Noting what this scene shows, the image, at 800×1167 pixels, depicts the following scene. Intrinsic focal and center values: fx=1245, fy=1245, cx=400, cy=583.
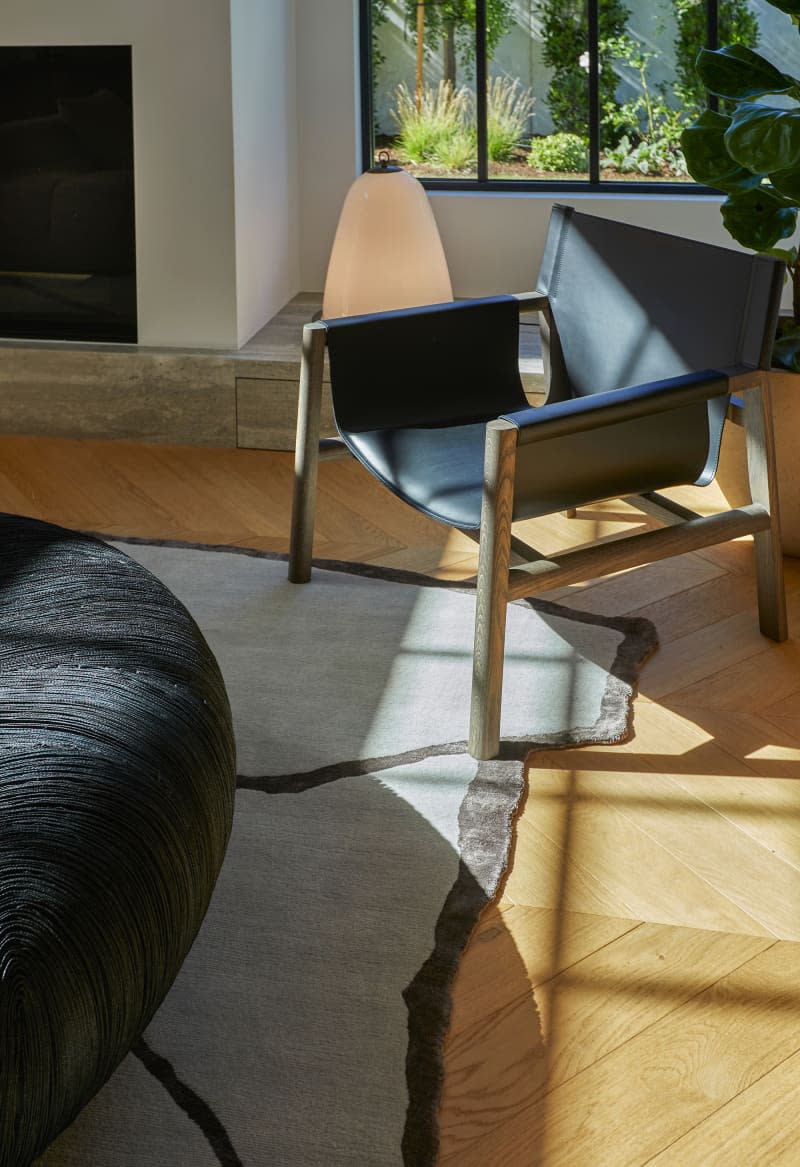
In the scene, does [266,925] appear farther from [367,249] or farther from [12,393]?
[12,393]

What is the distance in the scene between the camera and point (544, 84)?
17.1 ft

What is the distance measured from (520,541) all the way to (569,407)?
18.1 inches

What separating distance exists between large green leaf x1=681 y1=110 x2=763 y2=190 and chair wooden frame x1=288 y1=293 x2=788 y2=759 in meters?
0.44

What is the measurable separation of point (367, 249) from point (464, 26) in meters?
1.50

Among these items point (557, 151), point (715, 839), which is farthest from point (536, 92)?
point (715, 839)

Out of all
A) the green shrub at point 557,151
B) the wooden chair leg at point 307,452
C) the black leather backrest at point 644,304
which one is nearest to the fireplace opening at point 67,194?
the wooden chair leg at point 307,452

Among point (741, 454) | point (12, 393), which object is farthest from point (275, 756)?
point (12, 393)

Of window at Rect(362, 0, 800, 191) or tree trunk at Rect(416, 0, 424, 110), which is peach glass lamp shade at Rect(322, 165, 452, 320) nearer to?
window at Rect(362, 0, 800, 191)

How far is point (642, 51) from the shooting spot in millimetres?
5277

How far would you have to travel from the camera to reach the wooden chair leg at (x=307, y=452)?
2674mm

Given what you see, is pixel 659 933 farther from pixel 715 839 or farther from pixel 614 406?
pixel 614 406

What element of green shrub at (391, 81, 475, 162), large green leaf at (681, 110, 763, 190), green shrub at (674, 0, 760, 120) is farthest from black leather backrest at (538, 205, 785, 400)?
green shrub at (674, 0, 760, 120)

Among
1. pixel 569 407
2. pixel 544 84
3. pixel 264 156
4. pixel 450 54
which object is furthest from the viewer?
pixel 544 84

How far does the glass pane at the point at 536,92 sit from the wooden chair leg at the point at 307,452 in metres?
2.63
